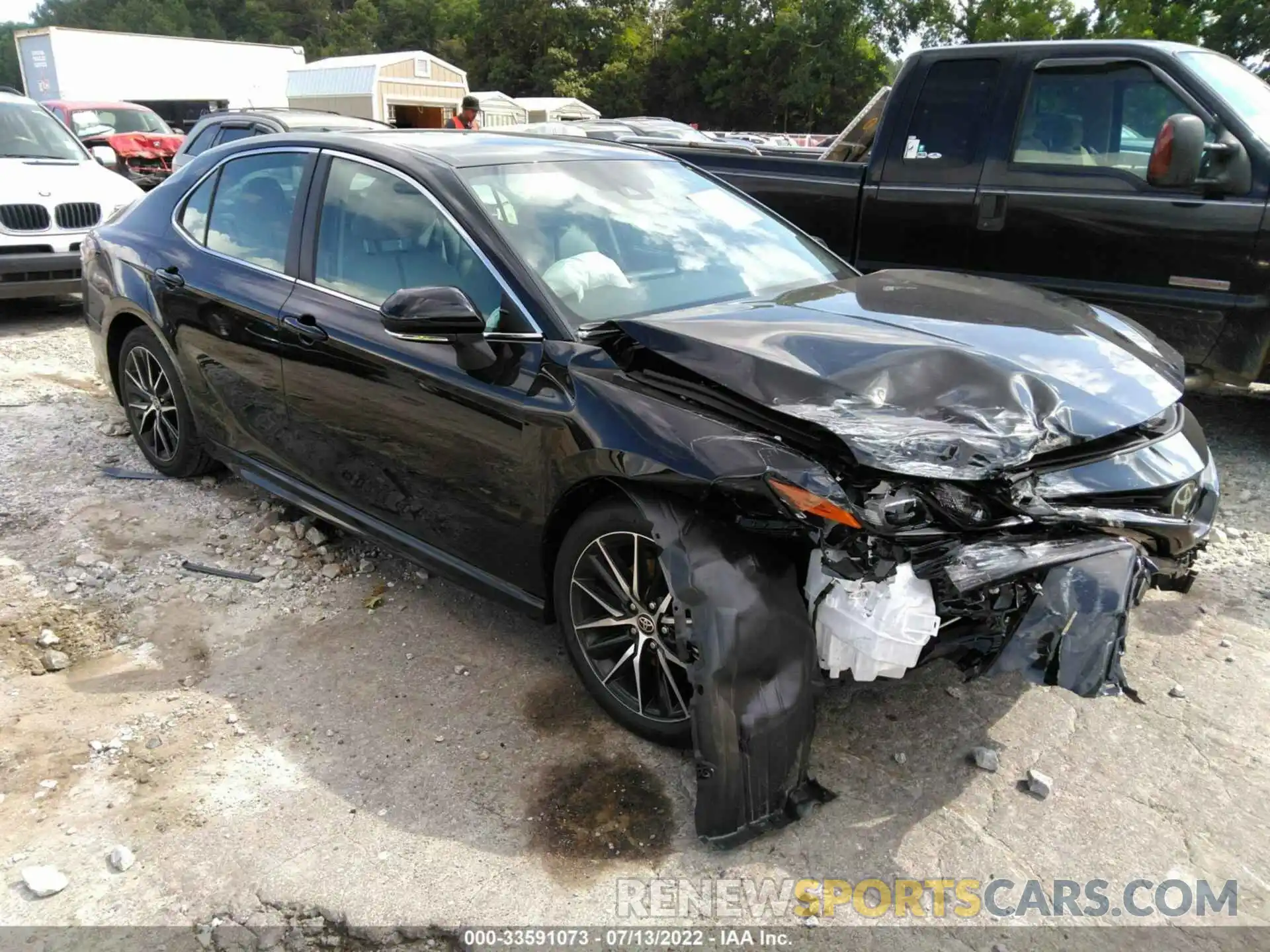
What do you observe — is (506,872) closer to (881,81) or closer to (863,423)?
(863,423)

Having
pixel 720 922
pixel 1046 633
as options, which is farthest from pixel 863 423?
pixel 720 922

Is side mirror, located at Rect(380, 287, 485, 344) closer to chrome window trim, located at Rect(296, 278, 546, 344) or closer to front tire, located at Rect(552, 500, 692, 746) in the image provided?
chrome window trim, located at Rect(296, 278, 546, 344)

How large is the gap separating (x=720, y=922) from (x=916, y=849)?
60cm

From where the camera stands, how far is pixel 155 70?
94.7 ft

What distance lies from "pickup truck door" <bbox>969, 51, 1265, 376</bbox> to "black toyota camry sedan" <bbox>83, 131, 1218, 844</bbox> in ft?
5.02

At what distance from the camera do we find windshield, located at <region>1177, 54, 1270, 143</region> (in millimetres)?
4734

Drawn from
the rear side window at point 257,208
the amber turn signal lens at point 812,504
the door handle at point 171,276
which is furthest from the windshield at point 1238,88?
the door handle at point 171,276

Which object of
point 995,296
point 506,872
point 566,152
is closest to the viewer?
point 506,872

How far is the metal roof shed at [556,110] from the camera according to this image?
33.4 metres

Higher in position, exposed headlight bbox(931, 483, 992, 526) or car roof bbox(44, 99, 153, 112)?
car roof bbox(44, 99, 153, 112)

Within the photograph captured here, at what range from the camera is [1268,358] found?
4734mm

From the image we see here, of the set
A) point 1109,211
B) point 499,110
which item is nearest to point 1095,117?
point 1109,211

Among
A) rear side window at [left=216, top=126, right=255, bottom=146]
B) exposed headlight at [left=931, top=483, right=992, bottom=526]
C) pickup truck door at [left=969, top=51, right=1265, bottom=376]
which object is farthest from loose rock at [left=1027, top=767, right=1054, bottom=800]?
rear side window at [left=216, top=126, right=255, bottom=146]

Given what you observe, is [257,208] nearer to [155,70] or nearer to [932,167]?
[932,167]
